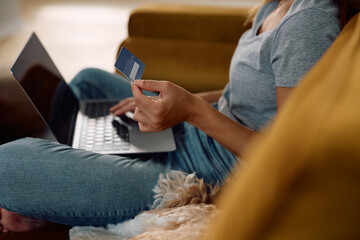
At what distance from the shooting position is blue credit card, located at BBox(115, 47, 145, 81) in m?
0.74

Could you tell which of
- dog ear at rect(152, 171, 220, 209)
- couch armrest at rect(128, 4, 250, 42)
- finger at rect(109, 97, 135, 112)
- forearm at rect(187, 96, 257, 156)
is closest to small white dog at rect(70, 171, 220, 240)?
dog ear at rect(152, 171, 220, 209)

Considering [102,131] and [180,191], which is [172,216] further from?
[102,131]

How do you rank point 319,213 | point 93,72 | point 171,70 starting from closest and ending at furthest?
point 319,213 → point 93,72 → point 171,70

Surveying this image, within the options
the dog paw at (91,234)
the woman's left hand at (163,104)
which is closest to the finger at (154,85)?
the woman's left hand at (163,104)

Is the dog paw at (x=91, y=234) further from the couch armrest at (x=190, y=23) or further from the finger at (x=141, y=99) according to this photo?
the couch armrest at (x=190, y=23)

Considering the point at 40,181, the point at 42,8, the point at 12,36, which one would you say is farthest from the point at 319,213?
the point at 42,8

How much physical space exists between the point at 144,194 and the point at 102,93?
0.52 metres

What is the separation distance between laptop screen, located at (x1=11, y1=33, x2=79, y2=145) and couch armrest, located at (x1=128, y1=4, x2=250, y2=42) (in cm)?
52

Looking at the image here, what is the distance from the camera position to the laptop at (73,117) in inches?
34.1

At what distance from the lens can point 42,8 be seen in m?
3.36

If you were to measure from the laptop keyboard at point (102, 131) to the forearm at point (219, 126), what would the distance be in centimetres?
25

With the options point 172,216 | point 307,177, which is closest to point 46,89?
point 172,216

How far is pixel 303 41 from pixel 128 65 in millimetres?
399

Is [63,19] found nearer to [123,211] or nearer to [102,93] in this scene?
[102,93]
